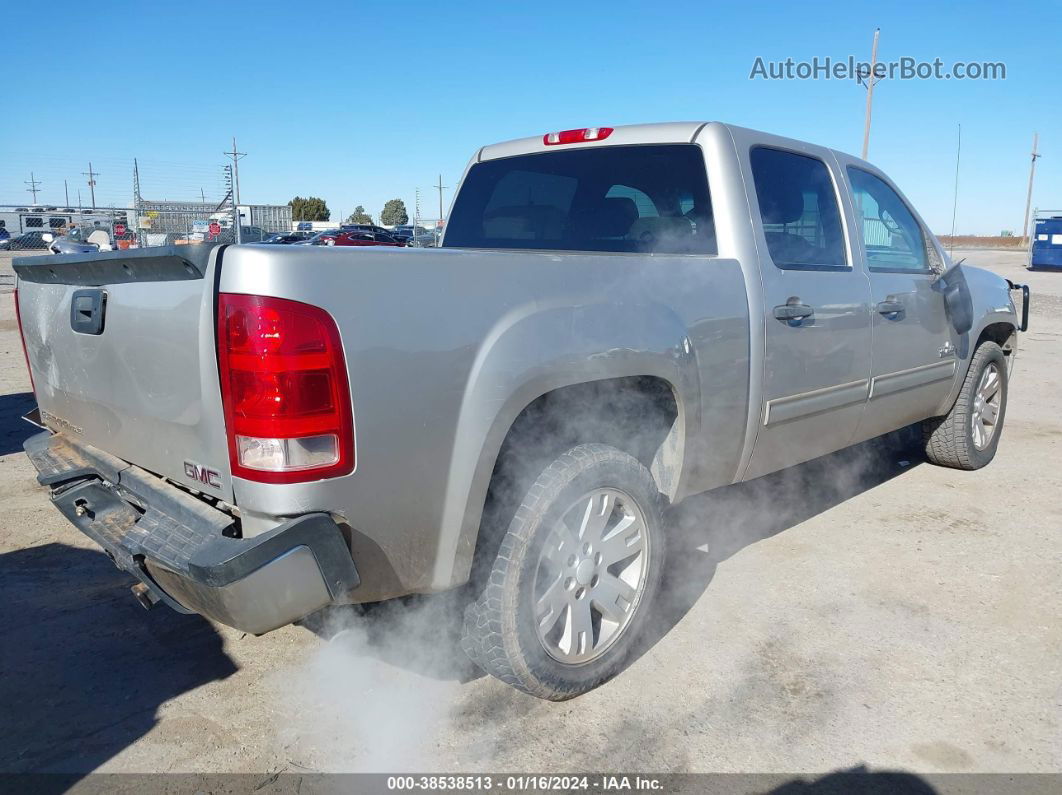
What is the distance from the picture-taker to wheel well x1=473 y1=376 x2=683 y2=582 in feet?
8.37

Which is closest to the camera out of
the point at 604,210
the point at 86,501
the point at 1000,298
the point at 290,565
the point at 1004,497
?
the point at 290,565

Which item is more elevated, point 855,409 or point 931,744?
point 855,409

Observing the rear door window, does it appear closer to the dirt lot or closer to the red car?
the dirt lot

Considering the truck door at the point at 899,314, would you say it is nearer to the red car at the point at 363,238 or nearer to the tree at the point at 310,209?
the red car at the point at 363,238

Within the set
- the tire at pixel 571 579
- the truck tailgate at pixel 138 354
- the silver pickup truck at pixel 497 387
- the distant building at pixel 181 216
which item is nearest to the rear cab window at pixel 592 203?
the silver pickup truck at pixel 497 387

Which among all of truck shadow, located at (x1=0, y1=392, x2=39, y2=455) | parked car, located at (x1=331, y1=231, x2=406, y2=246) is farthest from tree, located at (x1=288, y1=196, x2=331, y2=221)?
truck shadow, located at (x1=0, y1=392, x2=39, y2=455)

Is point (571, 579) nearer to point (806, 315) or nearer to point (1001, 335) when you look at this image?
point (806, 315)

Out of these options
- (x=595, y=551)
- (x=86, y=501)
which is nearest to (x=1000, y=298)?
(x=595, y=551)

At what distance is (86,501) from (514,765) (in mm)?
1668

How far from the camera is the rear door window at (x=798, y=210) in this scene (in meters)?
3.47

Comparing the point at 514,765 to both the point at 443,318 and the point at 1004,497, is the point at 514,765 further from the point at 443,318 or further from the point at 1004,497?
the point at 1004,497

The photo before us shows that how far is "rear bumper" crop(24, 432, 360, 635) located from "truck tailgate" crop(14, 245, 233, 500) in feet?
0.28

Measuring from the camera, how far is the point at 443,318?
85.8 inches

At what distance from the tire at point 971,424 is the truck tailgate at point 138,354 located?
4564 millimetres
